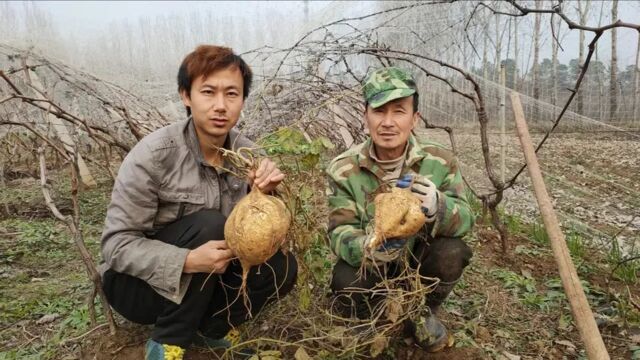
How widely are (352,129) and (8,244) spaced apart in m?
2.81

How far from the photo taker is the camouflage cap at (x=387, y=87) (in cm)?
183

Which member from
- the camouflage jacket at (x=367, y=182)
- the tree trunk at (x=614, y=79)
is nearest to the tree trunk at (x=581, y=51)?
the tree trunk at (x=614, y=79)

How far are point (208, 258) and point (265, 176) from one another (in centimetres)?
35

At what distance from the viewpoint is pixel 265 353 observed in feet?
5.63

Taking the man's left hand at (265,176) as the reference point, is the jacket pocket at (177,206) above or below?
below

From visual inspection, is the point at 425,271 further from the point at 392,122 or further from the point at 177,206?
the point at 177,206

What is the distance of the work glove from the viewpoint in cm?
168

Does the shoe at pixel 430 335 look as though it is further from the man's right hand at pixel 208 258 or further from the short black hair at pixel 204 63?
the short black hair at pixel 204 63

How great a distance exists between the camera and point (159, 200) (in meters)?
1.82

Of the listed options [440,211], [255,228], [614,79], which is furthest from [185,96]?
[614,79]

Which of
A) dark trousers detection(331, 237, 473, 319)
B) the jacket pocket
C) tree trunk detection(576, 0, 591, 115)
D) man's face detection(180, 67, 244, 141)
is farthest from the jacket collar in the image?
tree trunk detection(576, 0, 591, 115)

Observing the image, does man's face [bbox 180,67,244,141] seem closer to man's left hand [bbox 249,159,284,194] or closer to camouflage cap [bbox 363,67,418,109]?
man's left hand [bbox 249,159,284,194]

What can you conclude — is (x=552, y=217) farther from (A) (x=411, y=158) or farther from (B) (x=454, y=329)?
(B) (x=454, y=329)

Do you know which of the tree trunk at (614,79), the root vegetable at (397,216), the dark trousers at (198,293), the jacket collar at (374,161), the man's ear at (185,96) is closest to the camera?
the root vegetable at (397,216)
